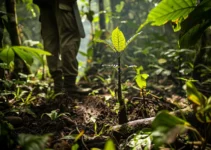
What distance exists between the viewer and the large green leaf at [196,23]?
4.55ft

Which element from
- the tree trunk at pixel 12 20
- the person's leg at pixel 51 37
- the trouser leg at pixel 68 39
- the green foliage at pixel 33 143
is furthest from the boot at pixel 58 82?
the green foliage at pixel 33 143

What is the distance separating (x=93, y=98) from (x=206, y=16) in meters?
1.69

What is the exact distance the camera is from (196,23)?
1479 mm

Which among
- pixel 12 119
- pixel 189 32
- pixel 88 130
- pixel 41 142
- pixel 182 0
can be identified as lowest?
pixel 88 130

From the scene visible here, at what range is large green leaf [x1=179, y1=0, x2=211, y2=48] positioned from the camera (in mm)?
1387

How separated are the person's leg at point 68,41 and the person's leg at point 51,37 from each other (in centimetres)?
12

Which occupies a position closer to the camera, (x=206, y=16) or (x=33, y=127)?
(x=206, y=16)

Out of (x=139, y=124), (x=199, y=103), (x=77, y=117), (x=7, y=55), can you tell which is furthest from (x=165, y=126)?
(x=77, y=117)

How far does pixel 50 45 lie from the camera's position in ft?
9.98

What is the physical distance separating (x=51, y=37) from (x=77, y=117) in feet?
4.40

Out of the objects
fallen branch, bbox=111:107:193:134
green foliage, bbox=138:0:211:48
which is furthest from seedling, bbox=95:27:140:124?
green foliage, bbox=138:0:211:48

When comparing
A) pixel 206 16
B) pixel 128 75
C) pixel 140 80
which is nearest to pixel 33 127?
pixel 140 80

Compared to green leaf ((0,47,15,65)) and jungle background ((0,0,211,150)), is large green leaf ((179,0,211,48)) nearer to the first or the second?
jungle background ((0,0,211,150))

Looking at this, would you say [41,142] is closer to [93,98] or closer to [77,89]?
[93,98]
